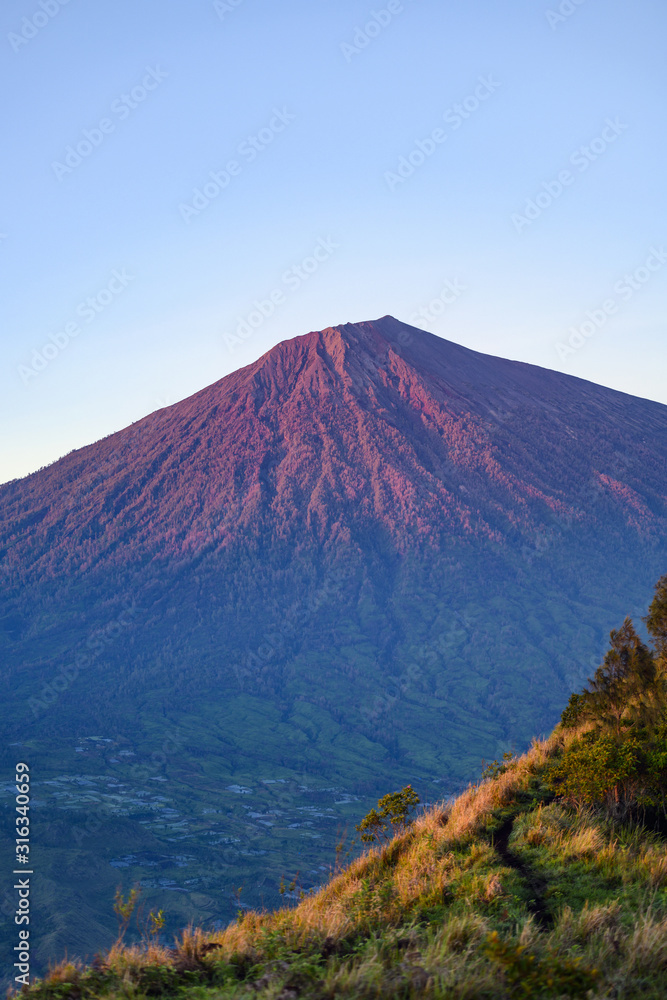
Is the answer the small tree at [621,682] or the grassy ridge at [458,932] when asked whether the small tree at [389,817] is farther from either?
the small tree at [621,682]

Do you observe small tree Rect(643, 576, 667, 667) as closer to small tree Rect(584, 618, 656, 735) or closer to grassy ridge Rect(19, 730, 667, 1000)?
small tree Rect(584, 618, 656, 735)

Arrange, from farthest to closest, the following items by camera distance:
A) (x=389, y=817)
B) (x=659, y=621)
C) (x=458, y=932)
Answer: (x=659, y=621) < (x=389, y=817) < (x=458, y=932)

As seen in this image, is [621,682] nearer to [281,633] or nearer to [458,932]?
[458,932]

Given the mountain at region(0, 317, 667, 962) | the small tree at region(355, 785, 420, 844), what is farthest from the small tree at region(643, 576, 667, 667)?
the mountain at region(0, 317, 667, 962)

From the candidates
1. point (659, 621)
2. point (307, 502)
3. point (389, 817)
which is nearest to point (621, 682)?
point (659, 621)

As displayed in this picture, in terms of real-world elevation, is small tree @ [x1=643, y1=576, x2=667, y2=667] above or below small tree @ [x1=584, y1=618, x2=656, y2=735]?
above
